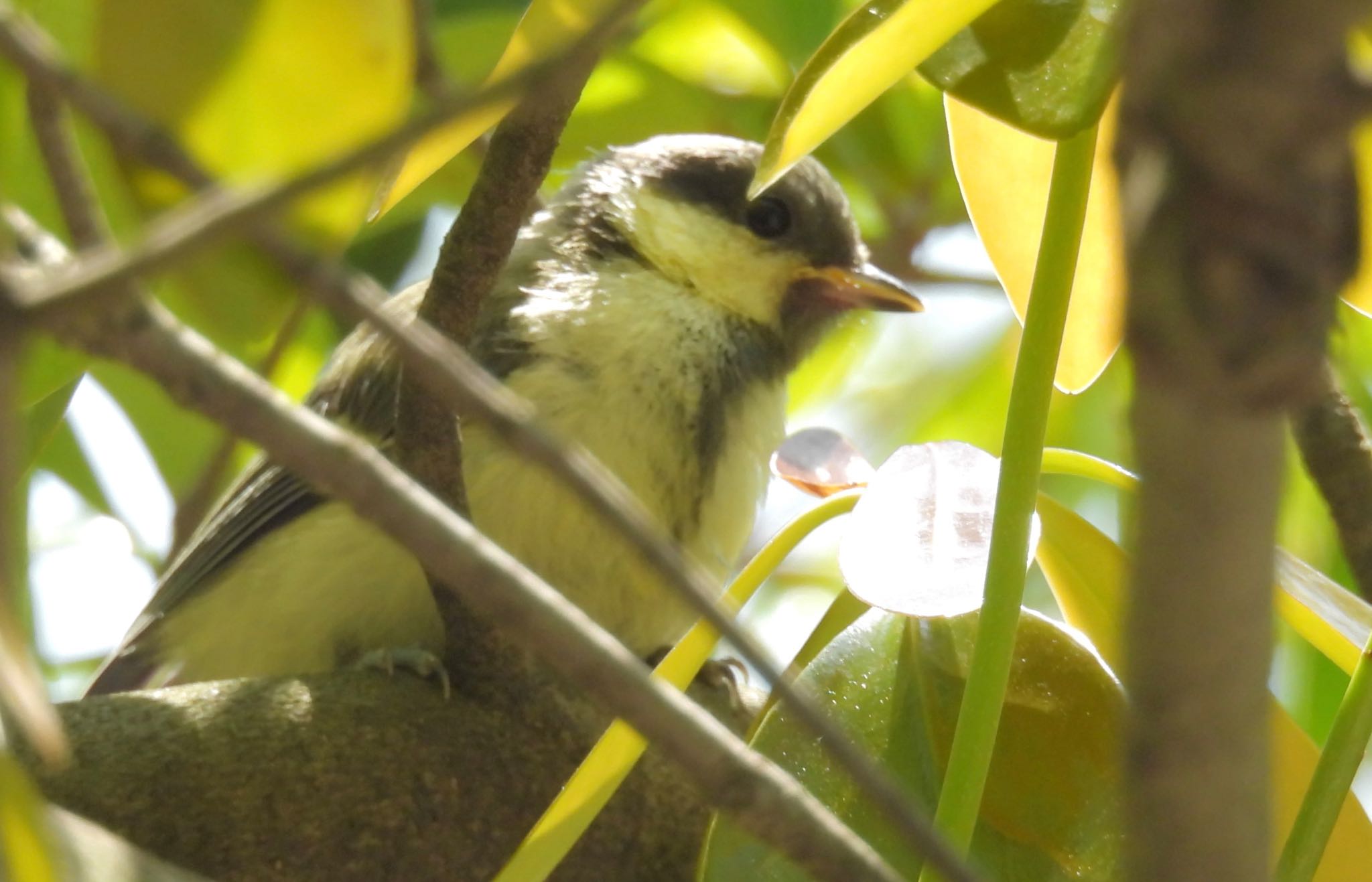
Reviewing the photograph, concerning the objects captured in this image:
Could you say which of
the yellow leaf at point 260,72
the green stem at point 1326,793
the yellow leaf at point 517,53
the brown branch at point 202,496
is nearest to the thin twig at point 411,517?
the yellow leaf at point 260,72

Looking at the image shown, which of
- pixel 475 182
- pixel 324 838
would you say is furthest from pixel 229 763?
pixel 475 182

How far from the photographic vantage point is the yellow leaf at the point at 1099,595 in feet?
3.95

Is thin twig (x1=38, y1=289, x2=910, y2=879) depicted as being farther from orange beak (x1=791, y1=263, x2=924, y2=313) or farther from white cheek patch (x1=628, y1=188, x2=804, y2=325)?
orange beak (x1=791, y1=263, x2=924, y2=313)

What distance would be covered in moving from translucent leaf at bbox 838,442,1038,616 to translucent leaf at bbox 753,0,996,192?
0.86ft

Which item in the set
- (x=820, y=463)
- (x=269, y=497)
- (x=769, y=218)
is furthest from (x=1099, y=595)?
(x=769, y=218)

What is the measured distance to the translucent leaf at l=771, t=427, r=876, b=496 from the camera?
4.66 ft

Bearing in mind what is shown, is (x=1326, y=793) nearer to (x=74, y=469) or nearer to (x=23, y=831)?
(x=23, y=831)

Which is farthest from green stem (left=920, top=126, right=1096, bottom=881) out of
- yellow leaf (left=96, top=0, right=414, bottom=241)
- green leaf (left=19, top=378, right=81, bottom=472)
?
green leaf (left=19, top=378, right=81, bottom=472)

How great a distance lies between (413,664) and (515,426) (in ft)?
3.31

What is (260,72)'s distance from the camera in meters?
0.69

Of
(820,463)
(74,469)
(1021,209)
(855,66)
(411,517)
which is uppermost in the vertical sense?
(1021,209)

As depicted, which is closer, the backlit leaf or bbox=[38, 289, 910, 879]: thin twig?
bbox=[38, 289, 910, 879]: thin twig

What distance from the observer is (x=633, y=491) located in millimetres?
1815

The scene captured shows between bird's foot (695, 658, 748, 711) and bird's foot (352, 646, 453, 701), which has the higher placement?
bird's foot (695, 658, 748, 711)
